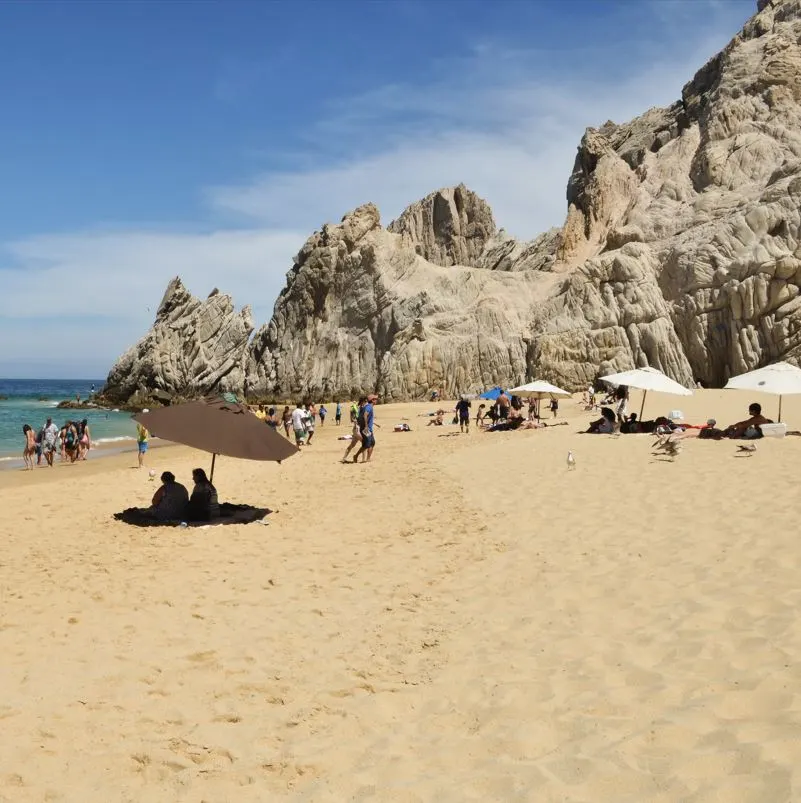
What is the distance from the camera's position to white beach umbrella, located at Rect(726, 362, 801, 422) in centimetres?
1638

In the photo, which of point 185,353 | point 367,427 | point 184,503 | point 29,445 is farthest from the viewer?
point 185,353

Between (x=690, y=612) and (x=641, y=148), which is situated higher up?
(x=641, y=148)

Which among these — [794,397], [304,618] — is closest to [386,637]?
[304,618]

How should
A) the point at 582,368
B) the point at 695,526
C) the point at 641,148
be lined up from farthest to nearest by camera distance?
the point at 641,148
the point at 582,368
the point at 695,526

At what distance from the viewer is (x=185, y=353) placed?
72.1 meters

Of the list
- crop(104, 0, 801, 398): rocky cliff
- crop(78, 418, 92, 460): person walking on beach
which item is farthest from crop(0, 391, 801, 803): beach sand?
crop(104, 0, 801, 398): rocky cliff

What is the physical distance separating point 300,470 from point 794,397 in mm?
25090

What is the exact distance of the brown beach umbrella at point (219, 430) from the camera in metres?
10.3

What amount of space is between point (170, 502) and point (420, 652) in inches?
258

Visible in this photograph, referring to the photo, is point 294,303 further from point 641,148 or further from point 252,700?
point 252,700

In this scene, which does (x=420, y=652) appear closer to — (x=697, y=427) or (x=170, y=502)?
(x=170, y=502)

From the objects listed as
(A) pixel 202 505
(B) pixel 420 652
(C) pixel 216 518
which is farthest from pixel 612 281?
(B) pixel 420 652

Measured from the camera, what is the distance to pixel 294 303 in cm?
6275

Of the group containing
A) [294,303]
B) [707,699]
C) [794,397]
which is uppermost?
[294,303]
